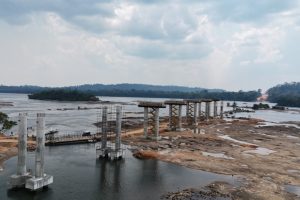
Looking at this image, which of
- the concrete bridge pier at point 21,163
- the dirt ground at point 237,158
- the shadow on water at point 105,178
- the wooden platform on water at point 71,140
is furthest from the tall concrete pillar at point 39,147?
the wooden platform on water at point 71,140

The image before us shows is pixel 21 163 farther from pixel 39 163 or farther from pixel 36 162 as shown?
pixel 39 163

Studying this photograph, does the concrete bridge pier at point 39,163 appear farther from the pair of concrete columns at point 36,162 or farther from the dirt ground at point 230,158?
the dirt ground at point 230,158

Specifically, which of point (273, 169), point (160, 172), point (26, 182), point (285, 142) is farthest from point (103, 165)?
point (285, 142)

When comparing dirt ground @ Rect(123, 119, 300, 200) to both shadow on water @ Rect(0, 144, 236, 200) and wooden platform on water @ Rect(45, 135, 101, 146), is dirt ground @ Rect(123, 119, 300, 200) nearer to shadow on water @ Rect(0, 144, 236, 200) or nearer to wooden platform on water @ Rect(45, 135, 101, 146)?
shadow on water @ Rect(0, 144, 236, 200)

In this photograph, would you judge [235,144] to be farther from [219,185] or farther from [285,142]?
[219,185]

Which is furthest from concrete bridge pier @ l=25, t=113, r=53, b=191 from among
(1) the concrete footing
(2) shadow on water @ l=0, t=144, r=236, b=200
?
(1) the concrete footing
